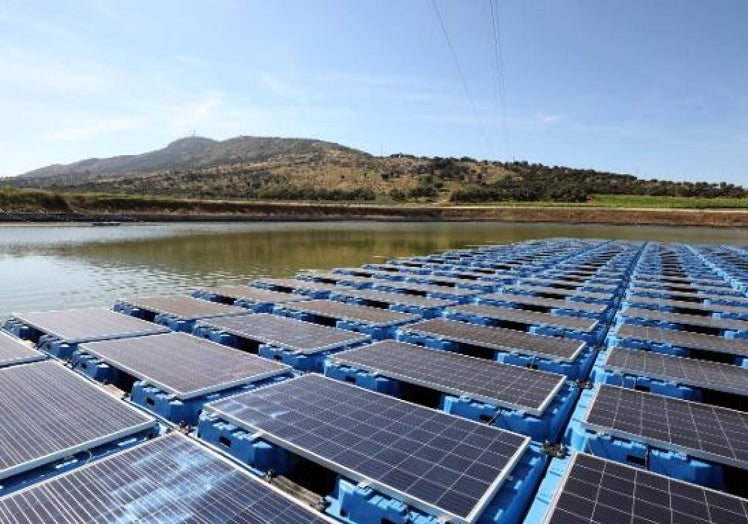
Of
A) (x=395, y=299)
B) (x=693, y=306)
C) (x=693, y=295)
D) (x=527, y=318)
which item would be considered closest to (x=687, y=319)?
(x=693, y=306)

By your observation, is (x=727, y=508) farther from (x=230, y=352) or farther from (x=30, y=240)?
(x=30, y=240)

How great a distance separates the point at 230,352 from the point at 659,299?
753 inches

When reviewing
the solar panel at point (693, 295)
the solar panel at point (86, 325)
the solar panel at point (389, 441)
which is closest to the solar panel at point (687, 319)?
the solar panel at point (693, 295)

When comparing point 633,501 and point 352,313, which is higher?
point 633,501

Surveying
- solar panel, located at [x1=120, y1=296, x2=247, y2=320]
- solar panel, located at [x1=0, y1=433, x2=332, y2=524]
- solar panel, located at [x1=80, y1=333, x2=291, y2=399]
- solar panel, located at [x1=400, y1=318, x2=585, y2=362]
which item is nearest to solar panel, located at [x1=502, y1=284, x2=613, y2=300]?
solar panel, located at [x1=400, y1=318, x2=585, y2=362]

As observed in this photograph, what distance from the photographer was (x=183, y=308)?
17375mm

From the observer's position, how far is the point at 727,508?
6137 millimetres

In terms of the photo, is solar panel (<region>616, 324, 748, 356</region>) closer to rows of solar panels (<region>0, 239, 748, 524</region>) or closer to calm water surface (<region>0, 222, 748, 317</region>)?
rows of solar panels (<region>0, 239, 748, 524</region>)

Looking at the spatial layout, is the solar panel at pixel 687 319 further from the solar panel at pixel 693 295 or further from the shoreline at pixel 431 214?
the shoreline at pixel 431 214

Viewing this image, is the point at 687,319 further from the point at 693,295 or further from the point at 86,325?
the point at 86,325

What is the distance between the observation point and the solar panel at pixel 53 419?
6898 mm

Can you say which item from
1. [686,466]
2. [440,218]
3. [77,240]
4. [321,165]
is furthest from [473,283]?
[321,165]

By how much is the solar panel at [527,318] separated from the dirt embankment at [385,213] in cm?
8187

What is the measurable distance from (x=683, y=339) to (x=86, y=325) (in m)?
→ 17.8
